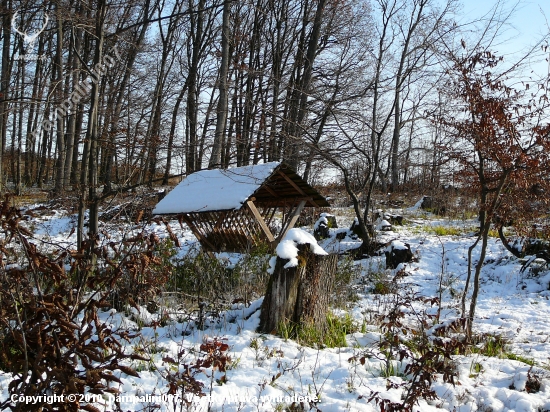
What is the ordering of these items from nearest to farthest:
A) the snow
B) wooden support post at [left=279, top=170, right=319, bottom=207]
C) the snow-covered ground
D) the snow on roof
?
the snow-covered ground < the snow < the snow on roof < wooden support post at [left=279, top=170, right=319, bottom=207]

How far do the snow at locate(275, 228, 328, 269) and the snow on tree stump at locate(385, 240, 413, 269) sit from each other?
12.1 ft

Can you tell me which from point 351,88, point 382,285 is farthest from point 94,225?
point 351,88

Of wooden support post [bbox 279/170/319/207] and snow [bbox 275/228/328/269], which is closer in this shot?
snow [bbox 275/228/328/269]

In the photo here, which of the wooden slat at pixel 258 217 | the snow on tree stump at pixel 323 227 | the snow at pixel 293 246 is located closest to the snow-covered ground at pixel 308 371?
the snow at pixel 293 246

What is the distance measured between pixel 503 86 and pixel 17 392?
4.42 meters

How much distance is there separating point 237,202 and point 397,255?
9.12ft

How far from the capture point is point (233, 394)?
104 inches

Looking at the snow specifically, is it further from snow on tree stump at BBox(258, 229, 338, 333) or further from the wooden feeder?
the wooden feeder

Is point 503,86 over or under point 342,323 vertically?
over

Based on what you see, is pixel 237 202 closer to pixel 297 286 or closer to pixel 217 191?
pixel 217 191

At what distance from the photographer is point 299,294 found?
3961mm

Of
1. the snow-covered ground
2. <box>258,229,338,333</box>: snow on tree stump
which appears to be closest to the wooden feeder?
the snow-covered ground

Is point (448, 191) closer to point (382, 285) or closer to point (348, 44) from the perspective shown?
point (348, 44)

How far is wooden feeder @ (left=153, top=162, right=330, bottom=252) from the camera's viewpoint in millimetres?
6934
